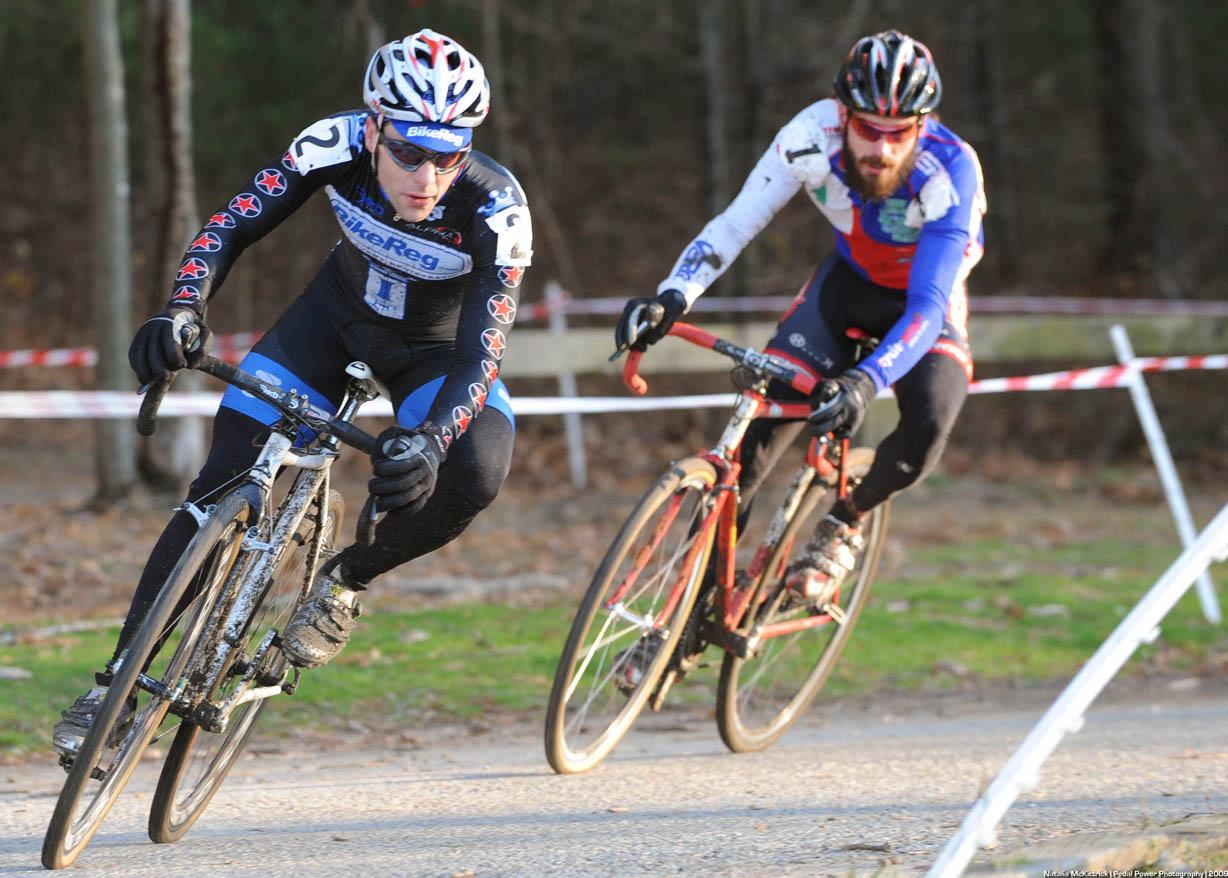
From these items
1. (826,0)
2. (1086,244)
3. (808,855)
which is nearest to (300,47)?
(826,0)

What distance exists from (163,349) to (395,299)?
3.19 ft

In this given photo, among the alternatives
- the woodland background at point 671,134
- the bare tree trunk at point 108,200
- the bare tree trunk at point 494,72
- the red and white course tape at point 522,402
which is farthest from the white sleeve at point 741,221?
the bare tree trunk at point 494,72

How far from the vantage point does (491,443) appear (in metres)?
4.36

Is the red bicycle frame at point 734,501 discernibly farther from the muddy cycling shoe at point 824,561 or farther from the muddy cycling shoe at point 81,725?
the muddy cycling shoe at point 81,725

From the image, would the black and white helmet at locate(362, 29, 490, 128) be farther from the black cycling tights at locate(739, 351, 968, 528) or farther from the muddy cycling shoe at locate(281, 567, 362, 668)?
the black cycling tights at locate(739, 351, 968, 528)

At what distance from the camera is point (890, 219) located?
5.43 metres

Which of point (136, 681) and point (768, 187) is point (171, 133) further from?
point (136, 681)

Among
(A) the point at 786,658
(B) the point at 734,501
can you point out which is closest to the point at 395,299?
(B) the point at 734,501

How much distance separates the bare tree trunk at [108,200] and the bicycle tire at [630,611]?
6373 millimetres

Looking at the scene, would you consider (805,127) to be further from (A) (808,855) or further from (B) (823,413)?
(A) (808,855)

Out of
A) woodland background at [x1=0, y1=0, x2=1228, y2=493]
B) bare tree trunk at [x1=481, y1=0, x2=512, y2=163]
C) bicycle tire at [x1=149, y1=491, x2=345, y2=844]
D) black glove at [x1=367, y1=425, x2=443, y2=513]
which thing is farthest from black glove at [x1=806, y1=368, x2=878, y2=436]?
bare tree trunk at [x1=481, y1=0, x2=512, y2=163]

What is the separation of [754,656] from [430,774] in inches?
49.8

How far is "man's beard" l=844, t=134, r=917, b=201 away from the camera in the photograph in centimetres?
527

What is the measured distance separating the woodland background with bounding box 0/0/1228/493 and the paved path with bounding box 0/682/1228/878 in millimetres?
8839
